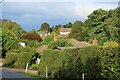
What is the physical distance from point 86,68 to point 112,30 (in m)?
28.0

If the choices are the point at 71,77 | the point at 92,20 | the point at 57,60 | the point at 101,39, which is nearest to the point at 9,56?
the point at 101,39

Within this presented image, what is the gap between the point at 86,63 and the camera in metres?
23.7

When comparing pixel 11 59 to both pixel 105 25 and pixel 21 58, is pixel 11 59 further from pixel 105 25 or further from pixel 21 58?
pixel 105 25

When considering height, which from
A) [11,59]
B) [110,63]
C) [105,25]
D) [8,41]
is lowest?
[110,63]

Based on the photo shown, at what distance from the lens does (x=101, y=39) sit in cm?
5838

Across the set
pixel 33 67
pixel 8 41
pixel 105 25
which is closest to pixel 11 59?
pixel 33 67

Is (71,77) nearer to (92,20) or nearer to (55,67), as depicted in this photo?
(55,67)

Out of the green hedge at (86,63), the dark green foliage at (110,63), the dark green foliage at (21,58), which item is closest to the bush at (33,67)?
the dark green foliage at (21,58)

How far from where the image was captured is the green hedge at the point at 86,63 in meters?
20.4

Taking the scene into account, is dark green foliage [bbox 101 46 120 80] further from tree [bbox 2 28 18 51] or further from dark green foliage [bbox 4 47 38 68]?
tree [bbox 2 28 18 51]

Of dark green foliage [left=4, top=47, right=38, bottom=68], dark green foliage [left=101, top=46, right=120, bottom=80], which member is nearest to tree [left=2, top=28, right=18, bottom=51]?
dark green foliage [left=4, top=47, right=38, bottom=68]

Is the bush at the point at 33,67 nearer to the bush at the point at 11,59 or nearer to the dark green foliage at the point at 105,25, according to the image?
the bush at the point at 11,59

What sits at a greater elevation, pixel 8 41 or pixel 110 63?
pixel 8 41

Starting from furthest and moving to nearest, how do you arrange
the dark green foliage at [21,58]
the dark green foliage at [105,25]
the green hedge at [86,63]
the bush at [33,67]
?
the dark green foliage at [21,58], the dark green foliage at [105,25], the bush at [33,67], the green hedge at [86,63]
